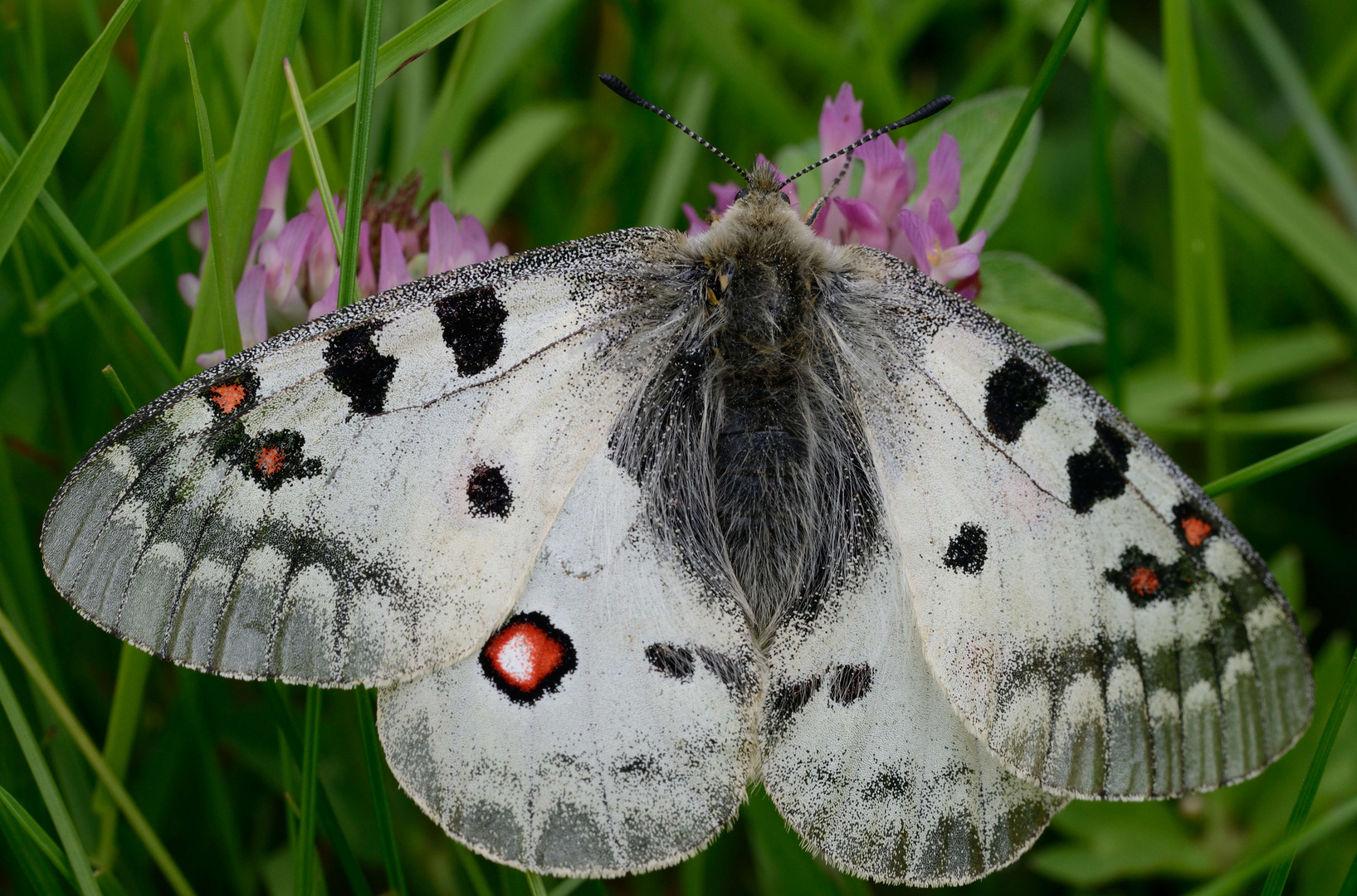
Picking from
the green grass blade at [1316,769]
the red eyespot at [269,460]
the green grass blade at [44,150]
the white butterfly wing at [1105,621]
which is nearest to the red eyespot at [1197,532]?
the white butterfly wing at [1105,621]

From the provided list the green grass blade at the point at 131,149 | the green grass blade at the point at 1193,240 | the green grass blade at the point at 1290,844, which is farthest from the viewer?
the green grass blade at the point at 1193,240

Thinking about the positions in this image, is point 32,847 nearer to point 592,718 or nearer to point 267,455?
point 267,455

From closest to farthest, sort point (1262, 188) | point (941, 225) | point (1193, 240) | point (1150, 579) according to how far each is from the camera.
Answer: point (1150, 579) < point (941, 225) < point (1193, 240) < point (1262, 188)

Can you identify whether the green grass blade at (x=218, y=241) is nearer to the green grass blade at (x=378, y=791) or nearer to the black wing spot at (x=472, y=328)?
the black wing spot at (x=472, y=328)

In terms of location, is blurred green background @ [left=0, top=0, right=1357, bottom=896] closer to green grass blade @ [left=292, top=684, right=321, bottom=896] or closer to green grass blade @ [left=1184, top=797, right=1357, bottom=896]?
green grass blade @ [left=292, top=684, right=321, bottom=896]

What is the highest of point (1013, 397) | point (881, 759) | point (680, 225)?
point (680, 225)

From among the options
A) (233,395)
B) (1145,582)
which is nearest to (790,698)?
(1145,582)

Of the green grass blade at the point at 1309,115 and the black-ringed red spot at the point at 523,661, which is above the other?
the green grass blade at the point at 1309,115
